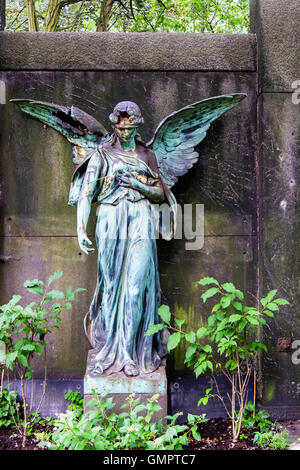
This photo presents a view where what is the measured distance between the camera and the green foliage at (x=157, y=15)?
36.1 feet

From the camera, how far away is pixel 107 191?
443cm

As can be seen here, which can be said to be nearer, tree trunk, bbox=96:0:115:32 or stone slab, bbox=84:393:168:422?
stone slab, bbox=84:393:168:422

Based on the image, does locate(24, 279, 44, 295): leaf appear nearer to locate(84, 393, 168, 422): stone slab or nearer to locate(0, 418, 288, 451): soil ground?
locate(84, 393, 168, 422): stone slab

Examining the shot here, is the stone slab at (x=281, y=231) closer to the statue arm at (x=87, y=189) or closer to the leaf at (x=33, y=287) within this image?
the statue arm at (x=87, y=189)

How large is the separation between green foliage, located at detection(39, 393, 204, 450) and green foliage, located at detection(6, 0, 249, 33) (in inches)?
333

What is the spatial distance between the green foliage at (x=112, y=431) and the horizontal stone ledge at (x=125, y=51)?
286cm

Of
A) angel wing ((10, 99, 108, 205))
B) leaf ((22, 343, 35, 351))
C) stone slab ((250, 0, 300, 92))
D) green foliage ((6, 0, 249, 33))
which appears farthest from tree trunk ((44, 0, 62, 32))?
leaf ((22, 343, 35, 351))

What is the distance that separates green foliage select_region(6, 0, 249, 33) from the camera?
11.0m

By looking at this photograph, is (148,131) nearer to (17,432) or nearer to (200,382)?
(200,382)

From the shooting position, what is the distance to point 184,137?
4.79 m

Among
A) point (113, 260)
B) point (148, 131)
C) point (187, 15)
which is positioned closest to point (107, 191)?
point (113, 260)

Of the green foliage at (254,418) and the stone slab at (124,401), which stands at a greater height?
the stone slab at (124,401)

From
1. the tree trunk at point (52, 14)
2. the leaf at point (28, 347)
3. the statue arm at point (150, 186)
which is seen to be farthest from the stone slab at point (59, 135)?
the tree trunk at point (52, 14)

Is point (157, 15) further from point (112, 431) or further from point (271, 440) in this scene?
point (112, 431)
